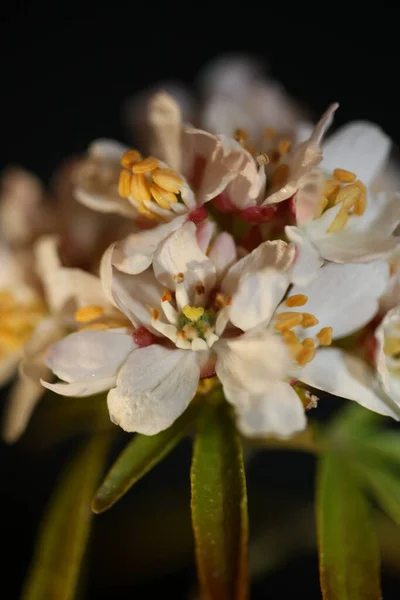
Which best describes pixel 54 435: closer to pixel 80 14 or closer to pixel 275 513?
pixel 275 513

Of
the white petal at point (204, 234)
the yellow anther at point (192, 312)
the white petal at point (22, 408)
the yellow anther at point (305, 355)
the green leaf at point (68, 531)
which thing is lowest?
the green leaf at point (68, 531)

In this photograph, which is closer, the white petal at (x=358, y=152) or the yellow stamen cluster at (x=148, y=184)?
the yellow stamen cluster at (x=148, y=184)

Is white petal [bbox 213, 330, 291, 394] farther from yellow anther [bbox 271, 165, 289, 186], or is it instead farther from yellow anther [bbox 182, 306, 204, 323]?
yellow anther [bbox 271, 165, 289, 186]

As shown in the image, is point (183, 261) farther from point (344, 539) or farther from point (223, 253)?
point (344, 539)

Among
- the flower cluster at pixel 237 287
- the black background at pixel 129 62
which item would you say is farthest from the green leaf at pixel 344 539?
the black background at pixel 129 62

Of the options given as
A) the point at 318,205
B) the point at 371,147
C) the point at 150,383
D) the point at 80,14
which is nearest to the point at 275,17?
the point at 80,14

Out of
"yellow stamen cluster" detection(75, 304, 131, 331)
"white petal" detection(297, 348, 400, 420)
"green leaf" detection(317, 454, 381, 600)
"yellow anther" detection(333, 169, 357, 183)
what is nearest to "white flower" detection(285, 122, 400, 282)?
"yellow anther" detection(333, 169, 357, 183)

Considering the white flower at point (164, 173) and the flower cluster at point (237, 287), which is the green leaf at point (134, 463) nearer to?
the flower cluster at point (237, 287)
